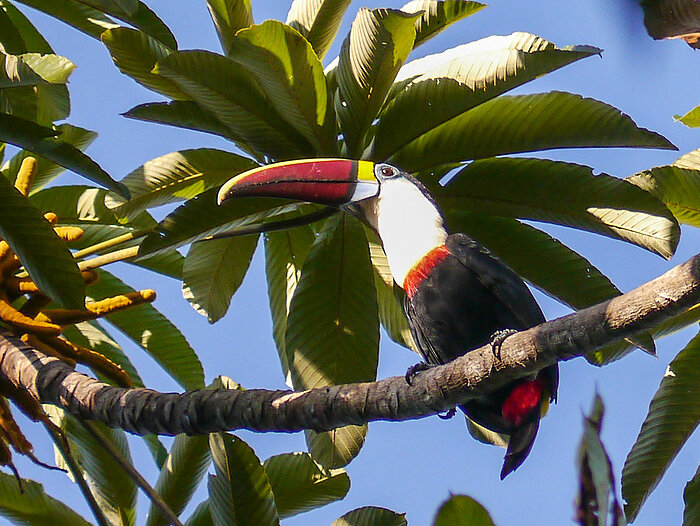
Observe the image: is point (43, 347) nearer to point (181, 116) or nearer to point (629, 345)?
point (181, 116)

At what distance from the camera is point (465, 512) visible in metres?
1.43

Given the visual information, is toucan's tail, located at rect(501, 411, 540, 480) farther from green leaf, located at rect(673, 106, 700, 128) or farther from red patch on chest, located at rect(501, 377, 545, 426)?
green leaf, located at rect(673, 106, 700, 128)

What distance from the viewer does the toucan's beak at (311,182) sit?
135 inches

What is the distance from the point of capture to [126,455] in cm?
375

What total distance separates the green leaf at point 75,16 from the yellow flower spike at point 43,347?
5.23 ft

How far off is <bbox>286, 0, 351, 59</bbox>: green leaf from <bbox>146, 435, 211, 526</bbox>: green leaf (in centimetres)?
198

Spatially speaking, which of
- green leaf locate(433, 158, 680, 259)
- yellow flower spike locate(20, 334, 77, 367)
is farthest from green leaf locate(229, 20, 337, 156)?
yellow flower spike locate(20, 334, 77, 367)

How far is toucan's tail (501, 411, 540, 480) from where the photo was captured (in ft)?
10.8

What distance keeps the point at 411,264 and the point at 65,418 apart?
1.82 metres

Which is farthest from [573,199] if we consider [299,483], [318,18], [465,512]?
[465,512]

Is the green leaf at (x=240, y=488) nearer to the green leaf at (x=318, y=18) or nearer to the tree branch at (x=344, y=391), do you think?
the tree branch at (x=344, y=391)

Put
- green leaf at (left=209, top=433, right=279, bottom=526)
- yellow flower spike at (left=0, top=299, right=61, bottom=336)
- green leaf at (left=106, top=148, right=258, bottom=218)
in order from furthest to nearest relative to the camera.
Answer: green leaf at (left=106, top=148, right=258, bottom=218), yellow flower spike at (left=0, top=299, right=61, bottom=336), green leaf at (left=209, top=433, right=279, bottom=526)

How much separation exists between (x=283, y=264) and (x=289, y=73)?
1.30m

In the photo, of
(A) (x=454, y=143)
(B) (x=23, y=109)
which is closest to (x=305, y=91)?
(A) (x=454, y=143)
